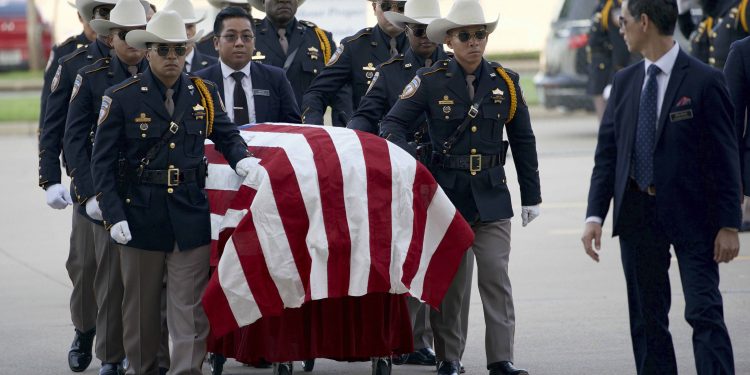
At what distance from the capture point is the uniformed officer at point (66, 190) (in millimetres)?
7469

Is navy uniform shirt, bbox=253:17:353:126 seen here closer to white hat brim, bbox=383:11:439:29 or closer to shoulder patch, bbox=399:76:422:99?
white hat brim, bbox=383:11:439:29

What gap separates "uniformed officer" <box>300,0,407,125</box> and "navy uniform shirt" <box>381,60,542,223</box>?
1109 mm

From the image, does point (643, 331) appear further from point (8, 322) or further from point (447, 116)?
point (8, 322)

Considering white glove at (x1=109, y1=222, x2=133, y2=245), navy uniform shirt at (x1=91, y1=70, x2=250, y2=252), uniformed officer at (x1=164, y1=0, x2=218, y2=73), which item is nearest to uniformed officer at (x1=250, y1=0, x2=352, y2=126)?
uniformed officer at (x1=164, y1=0, x2=218, y2=73)

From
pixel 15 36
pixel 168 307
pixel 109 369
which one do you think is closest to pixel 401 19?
pixel 168 307

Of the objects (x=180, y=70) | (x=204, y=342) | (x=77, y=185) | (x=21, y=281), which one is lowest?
(x=21, y=281)

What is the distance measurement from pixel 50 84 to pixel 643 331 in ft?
12.2

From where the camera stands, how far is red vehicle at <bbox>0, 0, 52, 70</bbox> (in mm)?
29641

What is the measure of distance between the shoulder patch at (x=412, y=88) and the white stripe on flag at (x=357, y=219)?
0.81 metres

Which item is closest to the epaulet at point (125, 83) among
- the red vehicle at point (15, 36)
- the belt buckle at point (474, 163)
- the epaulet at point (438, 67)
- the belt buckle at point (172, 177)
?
the belt buckle at point (172, 177)

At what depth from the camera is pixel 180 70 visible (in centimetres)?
667

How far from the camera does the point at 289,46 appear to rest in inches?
344

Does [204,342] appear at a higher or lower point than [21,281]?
higher

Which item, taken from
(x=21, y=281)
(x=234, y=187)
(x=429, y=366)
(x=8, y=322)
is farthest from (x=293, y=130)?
(x=21, y=281)
